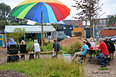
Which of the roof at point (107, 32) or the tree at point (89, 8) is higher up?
the tree at point (89, 8)

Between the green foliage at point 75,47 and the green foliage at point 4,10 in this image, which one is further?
the green foliage at point 4,10

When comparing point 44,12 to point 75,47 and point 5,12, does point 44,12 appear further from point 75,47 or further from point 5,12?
point 5,12

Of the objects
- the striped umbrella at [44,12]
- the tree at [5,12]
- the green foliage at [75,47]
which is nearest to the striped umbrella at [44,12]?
the striped umbrella at [44,12]

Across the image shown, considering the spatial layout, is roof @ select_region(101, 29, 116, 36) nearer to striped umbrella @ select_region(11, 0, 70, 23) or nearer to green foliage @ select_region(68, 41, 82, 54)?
green foliage @ select_region(68, 41, 82, 54)

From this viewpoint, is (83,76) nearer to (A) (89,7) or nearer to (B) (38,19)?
(B) (38,19)

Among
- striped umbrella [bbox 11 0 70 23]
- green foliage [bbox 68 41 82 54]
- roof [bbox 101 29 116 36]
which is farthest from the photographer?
roof [bbox 101 29 116 36]

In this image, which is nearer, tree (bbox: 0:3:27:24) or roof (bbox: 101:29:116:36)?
roof (bbox: 101:29:116:36)

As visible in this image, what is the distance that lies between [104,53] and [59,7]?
115 inches

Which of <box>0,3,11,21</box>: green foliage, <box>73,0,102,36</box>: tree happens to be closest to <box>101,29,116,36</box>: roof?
<box>73,0,102,36</box>: tree

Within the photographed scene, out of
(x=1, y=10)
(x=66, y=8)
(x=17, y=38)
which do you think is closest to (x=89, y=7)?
(x=17, y=38)

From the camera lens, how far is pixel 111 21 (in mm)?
54844

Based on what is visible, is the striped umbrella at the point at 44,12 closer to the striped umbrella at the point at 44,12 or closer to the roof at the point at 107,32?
the striped umbrella at the point at 44,12

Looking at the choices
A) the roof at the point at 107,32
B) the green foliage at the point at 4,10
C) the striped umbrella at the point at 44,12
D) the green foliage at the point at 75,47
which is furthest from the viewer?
the green foliage at the point at 4,10

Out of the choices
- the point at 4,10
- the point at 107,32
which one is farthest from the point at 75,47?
the point at 4,10
